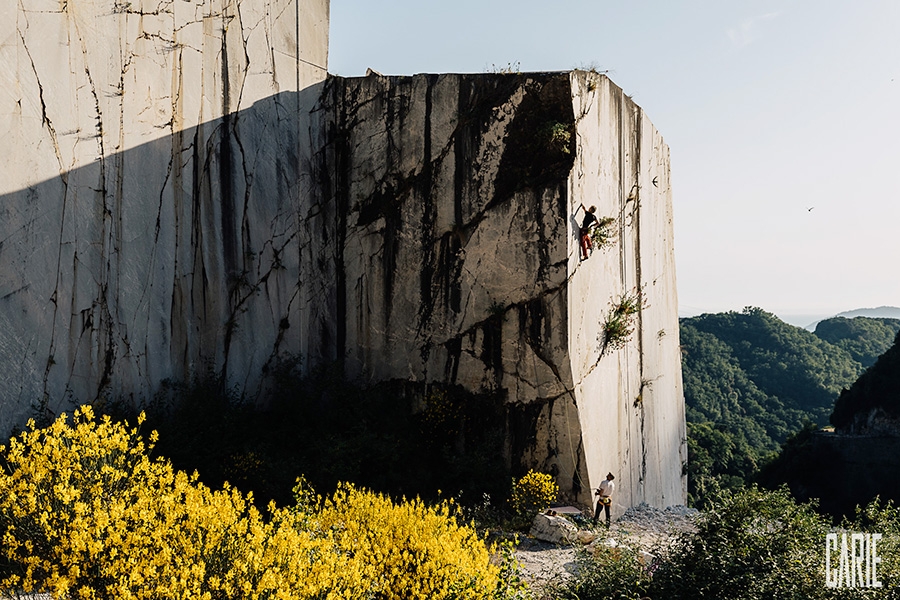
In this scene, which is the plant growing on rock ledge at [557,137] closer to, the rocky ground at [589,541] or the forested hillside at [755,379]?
the rocky ground at [589,541]

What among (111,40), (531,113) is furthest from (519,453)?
(111,40)

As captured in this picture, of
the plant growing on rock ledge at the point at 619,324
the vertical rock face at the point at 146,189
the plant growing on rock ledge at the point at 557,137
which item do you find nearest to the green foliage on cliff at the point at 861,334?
the plant growing on rock ledge at the point at 619,324

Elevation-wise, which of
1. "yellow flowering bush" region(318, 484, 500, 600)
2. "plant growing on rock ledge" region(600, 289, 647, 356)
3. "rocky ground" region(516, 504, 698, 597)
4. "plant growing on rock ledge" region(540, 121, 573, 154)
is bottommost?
"rocky ground" region(516, 504, 698, 597)

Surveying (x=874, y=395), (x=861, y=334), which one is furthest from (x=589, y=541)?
(x=861, y=334)

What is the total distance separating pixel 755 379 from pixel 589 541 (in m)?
26.0

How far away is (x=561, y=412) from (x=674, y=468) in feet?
17.3

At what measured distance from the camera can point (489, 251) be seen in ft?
28.3

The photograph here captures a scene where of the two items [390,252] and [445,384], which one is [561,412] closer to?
[445,384]

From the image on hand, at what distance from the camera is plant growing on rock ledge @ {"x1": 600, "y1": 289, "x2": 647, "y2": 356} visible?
9.18 metres

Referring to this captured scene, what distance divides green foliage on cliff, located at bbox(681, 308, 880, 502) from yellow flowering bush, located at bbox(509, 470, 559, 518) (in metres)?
19.9

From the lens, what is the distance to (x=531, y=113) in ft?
28.0

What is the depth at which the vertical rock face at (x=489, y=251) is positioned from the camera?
8.38 m

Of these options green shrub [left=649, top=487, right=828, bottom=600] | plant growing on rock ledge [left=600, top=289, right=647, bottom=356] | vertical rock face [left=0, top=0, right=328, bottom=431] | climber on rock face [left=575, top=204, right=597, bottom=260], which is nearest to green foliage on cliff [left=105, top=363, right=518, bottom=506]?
vertical rock face [left=0, top=0, right=328, bottom=431]

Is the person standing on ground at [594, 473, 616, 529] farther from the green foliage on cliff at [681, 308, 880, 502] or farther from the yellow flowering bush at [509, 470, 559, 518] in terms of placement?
the green foliage on cliff at [681, 308, 880, 502]
